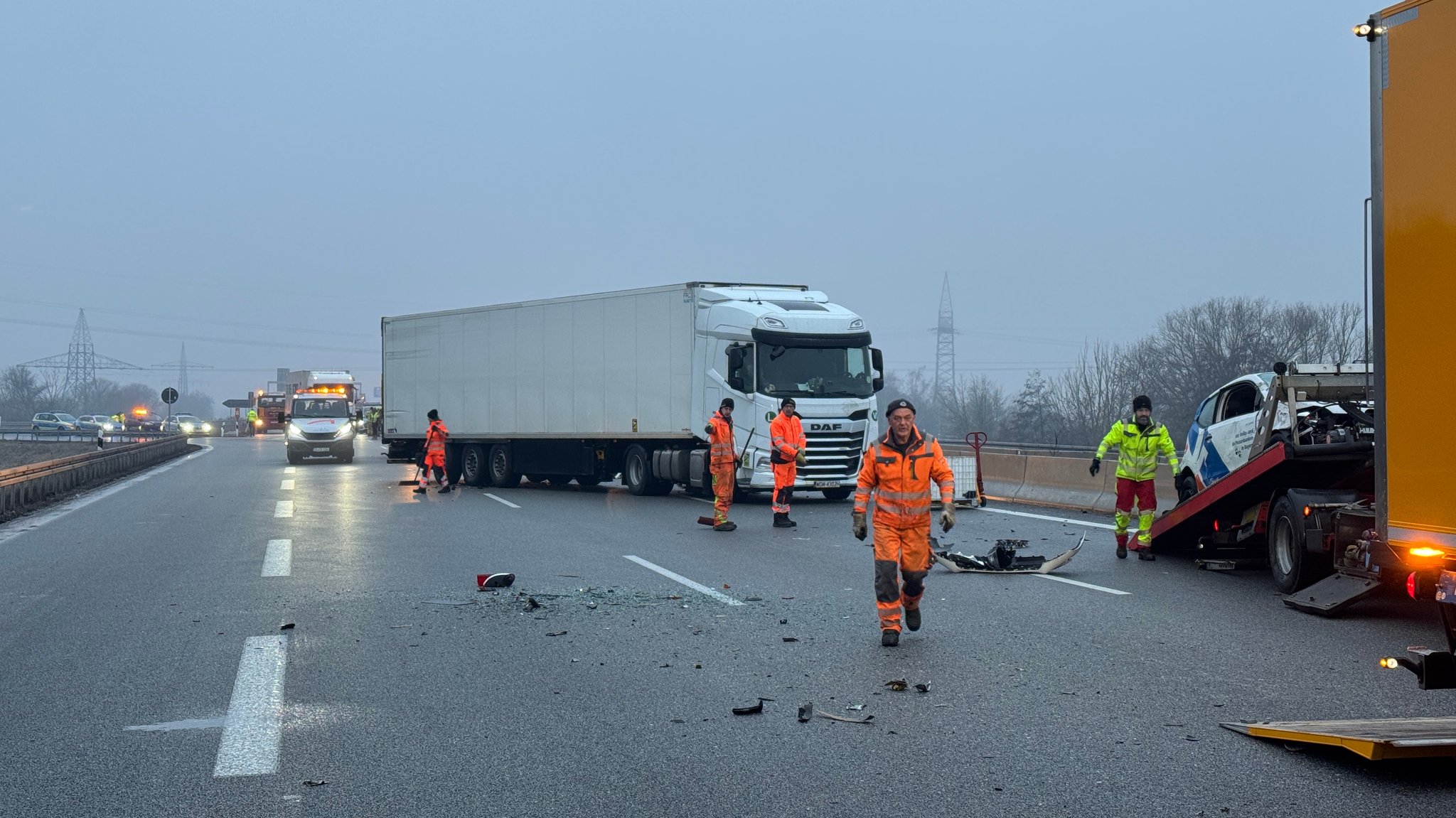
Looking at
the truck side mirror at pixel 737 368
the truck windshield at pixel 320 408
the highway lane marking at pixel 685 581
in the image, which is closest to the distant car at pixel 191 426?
the truck windshield at pixel 320 408

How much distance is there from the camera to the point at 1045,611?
10.1m

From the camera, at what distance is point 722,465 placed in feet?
56.4

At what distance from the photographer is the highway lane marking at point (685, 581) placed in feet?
35.0

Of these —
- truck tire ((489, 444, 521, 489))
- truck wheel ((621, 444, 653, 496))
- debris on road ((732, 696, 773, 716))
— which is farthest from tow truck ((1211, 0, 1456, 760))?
truck tire ((489, 444, 521, 489))

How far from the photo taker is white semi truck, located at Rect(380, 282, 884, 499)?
21359 millimetres

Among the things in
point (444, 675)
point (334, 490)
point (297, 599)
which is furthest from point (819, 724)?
point (334, 490)

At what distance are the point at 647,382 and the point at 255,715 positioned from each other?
16599 millimetres

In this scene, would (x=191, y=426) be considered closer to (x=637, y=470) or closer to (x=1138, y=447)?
(x=637, y=470)

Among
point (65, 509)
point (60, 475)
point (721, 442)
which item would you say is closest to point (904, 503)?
point (721, 442)

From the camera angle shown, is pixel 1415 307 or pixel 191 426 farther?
pixel 191 426

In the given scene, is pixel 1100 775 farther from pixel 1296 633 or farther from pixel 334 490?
pixel 334 490

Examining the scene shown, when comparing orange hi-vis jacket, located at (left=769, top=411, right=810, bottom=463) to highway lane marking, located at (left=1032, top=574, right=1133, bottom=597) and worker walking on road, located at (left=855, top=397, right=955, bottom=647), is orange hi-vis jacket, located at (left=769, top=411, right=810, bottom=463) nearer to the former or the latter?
highway lane marking, located at (left=1032, top=574, right=1133, bottom=597)

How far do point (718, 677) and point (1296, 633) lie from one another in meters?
4.33

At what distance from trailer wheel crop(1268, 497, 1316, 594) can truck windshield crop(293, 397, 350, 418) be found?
33.5 meters
